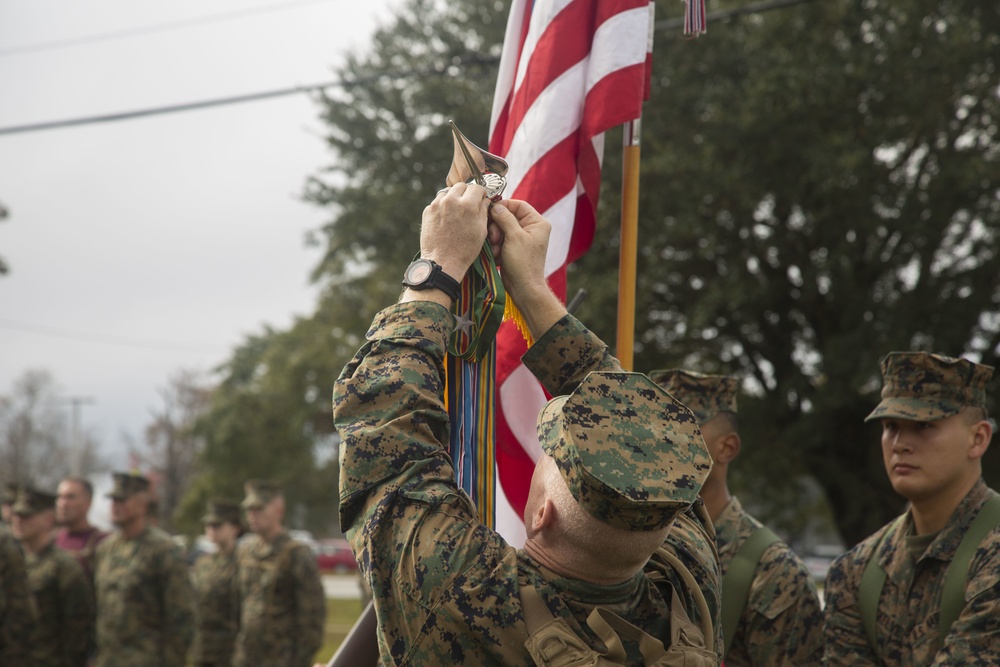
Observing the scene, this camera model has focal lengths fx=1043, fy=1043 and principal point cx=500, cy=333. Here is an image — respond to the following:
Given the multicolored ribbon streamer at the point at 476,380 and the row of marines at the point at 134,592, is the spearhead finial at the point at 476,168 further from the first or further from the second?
the row of marines at the point at 134,592

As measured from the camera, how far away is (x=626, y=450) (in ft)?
6.54

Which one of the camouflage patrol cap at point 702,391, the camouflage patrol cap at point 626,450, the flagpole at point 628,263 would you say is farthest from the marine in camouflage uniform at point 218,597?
the camouflage patrol cap at point 626,450

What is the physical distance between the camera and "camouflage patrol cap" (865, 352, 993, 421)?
3.87 metres

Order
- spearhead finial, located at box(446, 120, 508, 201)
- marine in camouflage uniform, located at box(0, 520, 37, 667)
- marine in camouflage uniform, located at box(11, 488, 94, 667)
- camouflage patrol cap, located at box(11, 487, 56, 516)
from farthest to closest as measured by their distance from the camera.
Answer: camouflage patrol cap, located at box(11, 487, 56, 516), marine in camouflage uniform, located at box(11, 488, 94, 667), marine in camouflage uniform, located at box(0, 520, 37, 667), spearhead finial, located at box(446, 120, 508, 201)

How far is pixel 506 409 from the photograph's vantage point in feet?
11.8

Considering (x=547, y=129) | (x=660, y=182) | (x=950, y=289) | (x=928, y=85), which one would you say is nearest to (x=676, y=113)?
(x=660, y=182)

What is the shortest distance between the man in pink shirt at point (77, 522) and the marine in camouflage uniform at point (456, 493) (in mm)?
8310

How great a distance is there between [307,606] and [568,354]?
7.61 m

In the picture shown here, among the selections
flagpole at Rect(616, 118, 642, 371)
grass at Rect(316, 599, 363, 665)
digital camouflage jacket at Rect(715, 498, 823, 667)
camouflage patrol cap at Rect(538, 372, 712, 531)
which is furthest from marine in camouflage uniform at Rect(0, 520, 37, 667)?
camouflage patrol cap at Rect(538, 372, 712, 531)

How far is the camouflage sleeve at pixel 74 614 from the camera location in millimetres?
8719

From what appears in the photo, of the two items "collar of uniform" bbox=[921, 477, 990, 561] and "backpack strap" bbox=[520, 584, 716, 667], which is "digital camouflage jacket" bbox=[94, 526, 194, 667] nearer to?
"collar of uniform" bbox=[921, 477, 990, 561]

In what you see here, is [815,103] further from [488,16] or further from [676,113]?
[488,16]

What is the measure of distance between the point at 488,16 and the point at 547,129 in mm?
13873

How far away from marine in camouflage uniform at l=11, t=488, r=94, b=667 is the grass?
4.27 metres
